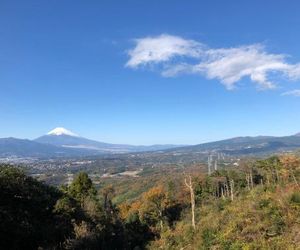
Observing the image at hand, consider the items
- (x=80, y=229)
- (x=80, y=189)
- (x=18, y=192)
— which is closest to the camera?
(x=18, y=192)

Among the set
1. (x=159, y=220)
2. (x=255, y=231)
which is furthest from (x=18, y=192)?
(x=159, y=220)

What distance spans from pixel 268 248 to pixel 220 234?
4089mm

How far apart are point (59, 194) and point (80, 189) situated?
1768cm

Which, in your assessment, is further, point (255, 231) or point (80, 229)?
point (80, 229)

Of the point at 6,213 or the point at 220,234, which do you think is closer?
the point at 6,213

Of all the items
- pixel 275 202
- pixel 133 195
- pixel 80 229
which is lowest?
pixel 133 195

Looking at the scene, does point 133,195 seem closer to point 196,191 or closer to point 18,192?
point 196,191

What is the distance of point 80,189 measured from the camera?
150 feet

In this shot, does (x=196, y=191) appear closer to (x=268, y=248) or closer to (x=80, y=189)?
(x=80, y=189)

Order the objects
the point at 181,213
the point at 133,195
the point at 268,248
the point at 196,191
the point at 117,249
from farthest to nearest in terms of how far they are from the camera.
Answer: the point at 133,195
the point at 196,191
the point at 181,213
the point at 117,249
the point at 268,248

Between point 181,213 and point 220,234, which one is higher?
point 220,234

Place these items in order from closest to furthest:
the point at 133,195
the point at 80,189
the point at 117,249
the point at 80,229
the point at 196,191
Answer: the point at 80,229 → the point at 117,249 → the point at 80,189 → the point at 196,191 → the point at 133,195

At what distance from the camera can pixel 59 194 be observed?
2841cm

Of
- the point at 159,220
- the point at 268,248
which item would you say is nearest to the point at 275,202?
the point at 268,248
